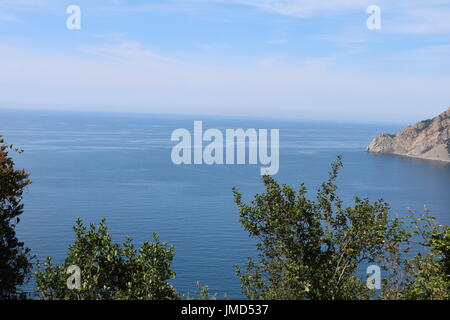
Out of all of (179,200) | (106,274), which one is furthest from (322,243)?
(179,200)

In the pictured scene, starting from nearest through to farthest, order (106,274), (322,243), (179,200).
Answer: (322,243) < (106,274) < (179,200)

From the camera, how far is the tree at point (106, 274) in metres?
20.2

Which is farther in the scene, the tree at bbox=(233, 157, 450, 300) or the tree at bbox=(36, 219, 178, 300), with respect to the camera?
the tree at bbox=(233, 157, 450, 300)

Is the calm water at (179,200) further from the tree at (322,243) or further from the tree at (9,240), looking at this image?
the tree at (322,243)

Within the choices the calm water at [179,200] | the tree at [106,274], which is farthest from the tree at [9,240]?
the calm water at [179,200]

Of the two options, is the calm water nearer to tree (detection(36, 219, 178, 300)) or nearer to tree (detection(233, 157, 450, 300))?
tree (detection(36, 219, 178, 300))

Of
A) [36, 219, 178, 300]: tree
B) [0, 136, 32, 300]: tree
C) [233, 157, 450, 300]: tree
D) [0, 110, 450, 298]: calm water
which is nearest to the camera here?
[36, 219, 178, 300]: tree

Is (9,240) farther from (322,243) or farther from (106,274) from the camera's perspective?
(322,243)

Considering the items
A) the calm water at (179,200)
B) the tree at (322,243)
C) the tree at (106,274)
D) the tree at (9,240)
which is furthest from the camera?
the calm water at (179,200)

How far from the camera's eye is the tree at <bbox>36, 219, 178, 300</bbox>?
20.2m

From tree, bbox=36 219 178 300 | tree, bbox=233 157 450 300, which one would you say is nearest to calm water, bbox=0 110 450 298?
tree, bbox=36 219 178 300

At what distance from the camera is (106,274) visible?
21938 mm

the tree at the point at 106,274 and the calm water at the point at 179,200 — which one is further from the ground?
the tree at the point at 106,274
